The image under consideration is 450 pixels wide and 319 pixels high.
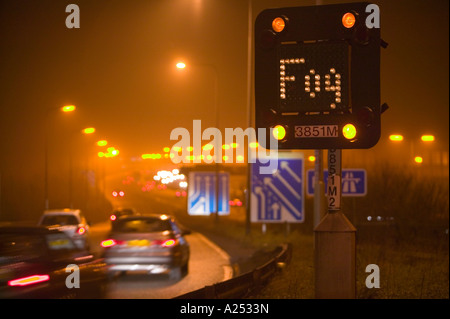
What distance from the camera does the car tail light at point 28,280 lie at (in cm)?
795

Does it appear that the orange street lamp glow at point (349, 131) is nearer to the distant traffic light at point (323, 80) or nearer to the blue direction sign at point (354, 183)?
the distant traffic light at point (323, 80)

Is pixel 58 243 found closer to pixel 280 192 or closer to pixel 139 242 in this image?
pixel 139 242

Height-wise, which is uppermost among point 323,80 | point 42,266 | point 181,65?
point 181,65

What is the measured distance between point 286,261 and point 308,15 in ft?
35.4

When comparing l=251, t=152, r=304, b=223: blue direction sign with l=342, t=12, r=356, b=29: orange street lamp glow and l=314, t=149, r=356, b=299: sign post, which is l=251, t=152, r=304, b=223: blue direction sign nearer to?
l=342, t=12, r=356, b=29: orange street lamp glow

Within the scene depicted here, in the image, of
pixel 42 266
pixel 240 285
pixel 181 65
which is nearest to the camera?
pixel 42 266

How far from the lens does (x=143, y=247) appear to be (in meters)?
17.2

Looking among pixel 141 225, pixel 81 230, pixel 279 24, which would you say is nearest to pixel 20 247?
pixel 279 24

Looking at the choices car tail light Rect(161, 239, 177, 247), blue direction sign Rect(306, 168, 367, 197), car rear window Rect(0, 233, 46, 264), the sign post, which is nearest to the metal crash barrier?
car rear window Rect(0, 233, 46, 264)

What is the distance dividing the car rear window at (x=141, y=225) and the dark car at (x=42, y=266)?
6.63 meters

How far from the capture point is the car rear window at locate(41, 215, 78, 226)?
23511 millimetres

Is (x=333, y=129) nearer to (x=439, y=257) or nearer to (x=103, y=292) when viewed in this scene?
(x=103, y=292)

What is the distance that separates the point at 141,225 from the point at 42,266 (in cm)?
891
